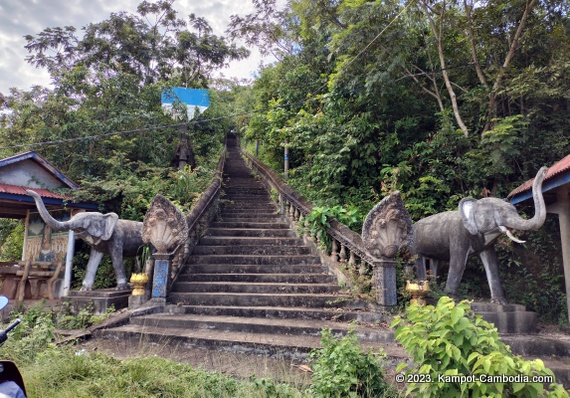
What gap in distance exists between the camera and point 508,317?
180 inches

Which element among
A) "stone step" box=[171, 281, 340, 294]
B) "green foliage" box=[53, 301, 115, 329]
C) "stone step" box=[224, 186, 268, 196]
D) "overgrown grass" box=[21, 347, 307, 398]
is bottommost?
"overgrown grass" box=[21, 347, 307, 398]

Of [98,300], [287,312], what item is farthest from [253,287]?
[98,300]

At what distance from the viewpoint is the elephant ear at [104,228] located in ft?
20.2

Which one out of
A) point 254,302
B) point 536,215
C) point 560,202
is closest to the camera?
point 536,215

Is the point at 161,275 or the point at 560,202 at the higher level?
the point at 560,202

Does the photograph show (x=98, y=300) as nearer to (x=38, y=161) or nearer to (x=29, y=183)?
(x=29, y=183)

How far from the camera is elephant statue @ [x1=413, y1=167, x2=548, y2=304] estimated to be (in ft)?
14.6

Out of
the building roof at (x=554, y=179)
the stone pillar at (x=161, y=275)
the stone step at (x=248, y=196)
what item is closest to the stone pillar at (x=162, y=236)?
the stone pillar at (x=161, y=275)

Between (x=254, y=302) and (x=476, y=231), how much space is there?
3651 millimetres

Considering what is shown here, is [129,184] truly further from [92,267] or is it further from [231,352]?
[231,352]

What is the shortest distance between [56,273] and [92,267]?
7.15 feet

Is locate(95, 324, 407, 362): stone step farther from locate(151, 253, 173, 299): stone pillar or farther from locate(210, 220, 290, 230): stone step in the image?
locate(210, 220, 290, 230): stone step

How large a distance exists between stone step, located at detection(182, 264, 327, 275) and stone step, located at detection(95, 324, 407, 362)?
1.79 m

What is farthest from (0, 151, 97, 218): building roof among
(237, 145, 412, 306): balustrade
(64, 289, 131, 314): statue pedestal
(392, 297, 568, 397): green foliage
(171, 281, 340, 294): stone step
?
(392, 297, 568, 397): green foliage
